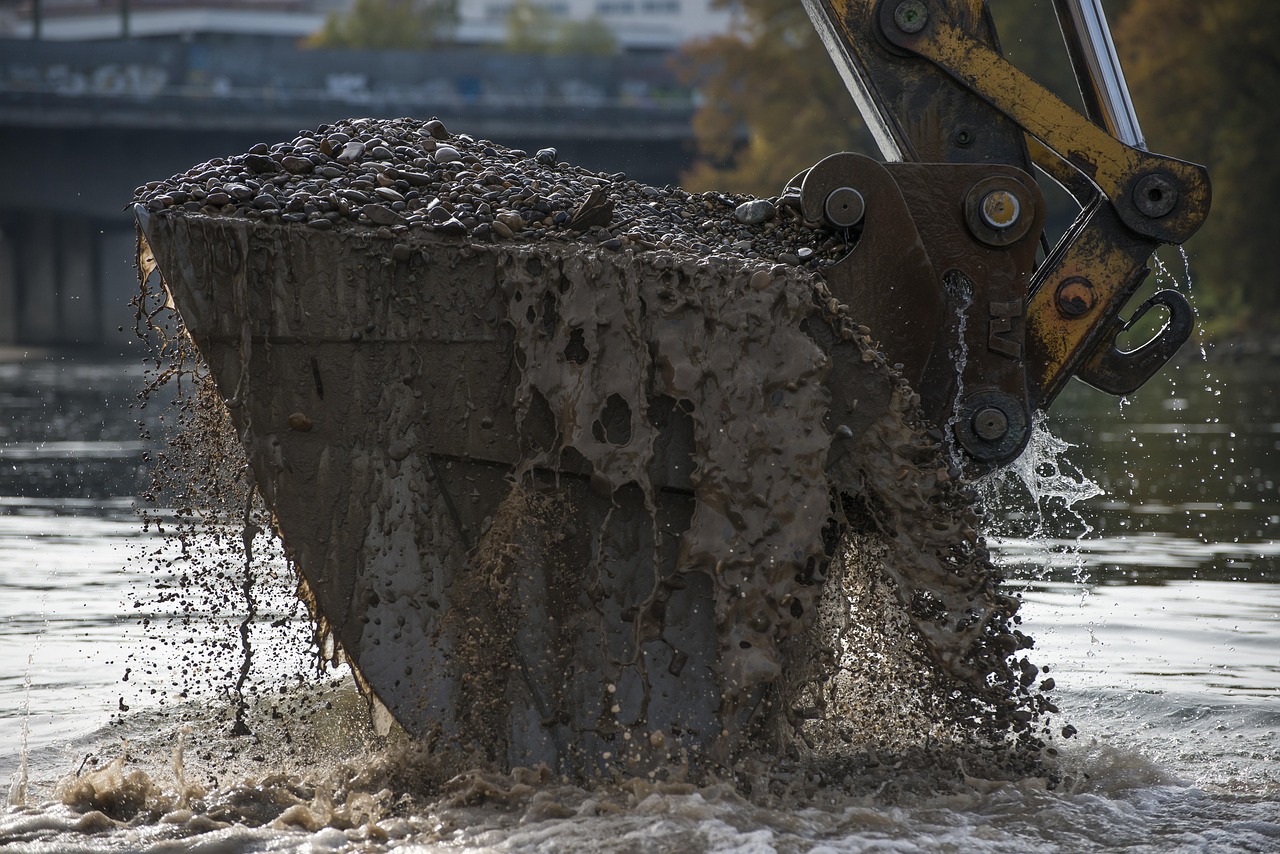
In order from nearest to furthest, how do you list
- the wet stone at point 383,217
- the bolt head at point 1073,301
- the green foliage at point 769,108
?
the wet stone at point 383,217
the bolt head at point 1073,301
the green foliage at point 769,108

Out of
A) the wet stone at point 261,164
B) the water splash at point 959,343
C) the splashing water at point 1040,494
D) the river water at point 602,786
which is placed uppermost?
the wet stone at point 261,164

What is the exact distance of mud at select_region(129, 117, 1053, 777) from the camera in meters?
4.29

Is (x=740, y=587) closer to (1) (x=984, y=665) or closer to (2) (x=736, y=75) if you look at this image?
(1) (x=984, y=665)

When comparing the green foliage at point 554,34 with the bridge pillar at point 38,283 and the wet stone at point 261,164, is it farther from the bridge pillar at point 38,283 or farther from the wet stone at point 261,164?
the wet stone at point 261,164

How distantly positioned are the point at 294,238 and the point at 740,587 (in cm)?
167

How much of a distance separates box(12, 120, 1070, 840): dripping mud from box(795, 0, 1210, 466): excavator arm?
34 centimetres

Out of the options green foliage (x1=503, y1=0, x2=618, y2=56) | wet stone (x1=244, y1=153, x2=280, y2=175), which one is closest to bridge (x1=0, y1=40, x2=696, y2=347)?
wet stone (x1=244, y1=153, x2=280, y2=175)

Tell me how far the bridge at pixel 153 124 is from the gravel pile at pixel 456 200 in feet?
100

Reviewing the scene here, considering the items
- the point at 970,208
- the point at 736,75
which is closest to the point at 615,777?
the point at 970,208

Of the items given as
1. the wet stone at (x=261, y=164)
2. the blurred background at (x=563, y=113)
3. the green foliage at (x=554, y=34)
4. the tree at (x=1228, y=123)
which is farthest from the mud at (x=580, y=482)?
→ the green foliage at (x=554, y=34)

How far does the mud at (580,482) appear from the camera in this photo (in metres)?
4.29

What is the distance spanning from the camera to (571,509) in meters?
4.41

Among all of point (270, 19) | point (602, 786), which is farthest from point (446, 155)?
point (270, 19)

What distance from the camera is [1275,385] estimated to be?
21234 millimetres
